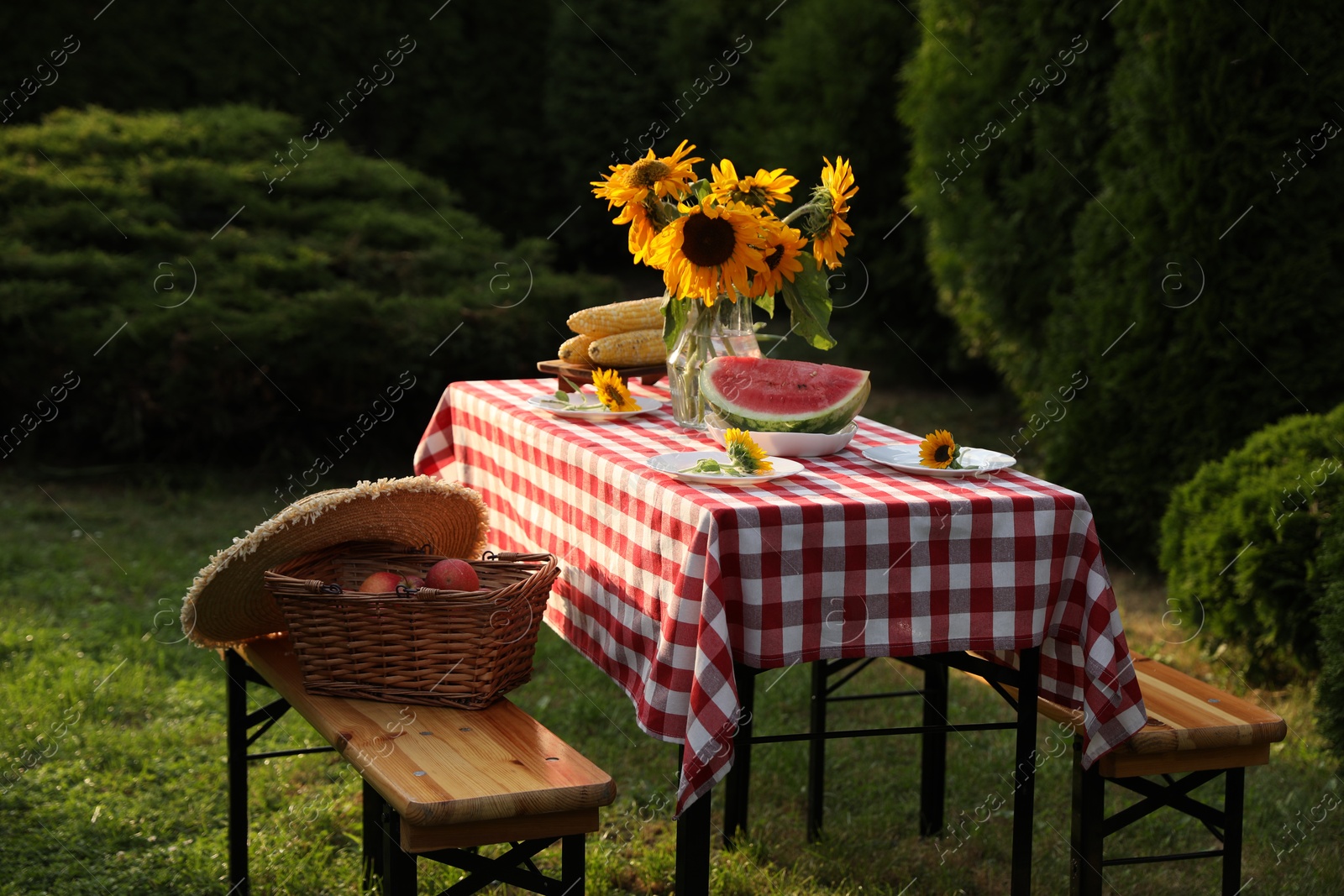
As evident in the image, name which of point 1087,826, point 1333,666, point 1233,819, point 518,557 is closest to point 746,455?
point 518,557

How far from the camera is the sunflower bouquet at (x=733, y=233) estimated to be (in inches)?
122

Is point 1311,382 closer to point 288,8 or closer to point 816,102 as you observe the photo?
point 816,102

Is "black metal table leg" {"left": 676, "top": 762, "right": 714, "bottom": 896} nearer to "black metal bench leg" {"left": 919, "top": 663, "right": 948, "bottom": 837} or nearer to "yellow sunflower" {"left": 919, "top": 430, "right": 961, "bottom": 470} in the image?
"yellow sunflower" {"left": 919, "top": 430, "right": 961, "bottom": 470}

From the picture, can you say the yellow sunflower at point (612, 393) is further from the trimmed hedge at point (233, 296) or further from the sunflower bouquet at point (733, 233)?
the trimmed hedge at point (233, 296)

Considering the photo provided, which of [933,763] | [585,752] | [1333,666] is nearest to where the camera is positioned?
[933,763]

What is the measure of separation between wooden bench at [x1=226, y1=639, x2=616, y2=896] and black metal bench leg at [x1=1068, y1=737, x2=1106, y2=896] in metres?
1.08

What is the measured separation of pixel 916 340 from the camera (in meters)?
10.6

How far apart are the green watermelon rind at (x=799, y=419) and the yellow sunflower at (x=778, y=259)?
0.88 feet

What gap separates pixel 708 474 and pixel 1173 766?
1.24 meters

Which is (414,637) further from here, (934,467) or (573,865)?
(934,467)

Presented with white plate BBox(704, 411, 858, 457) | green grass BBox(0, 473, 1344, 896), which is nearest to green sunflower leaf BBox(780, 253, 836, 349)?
white plate BBox(704, 411, 858, 457)

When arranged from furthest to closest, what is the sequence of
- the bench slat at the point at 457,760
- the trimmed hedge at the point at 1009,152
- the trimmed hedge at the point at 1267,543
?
the trimmed hedge at the point at 1009,152
the trimmed hedge at the point at 1267,543
the bench slat at the point at 457,760

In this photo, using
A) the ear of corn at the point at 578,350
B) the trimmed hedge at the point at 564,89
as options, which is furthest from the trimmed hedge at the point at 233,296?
the ear of corn at the point at 578,350

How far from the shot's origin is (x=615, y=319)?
157 inches
